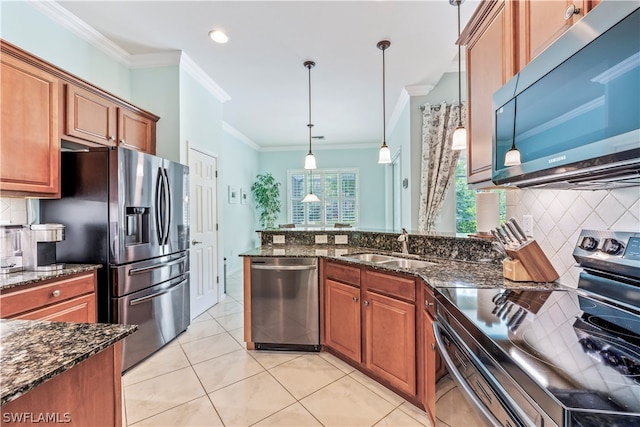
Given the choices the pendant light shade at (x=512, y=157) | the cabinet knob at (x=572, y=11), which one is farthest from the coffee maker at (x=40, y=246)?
the cabinet knob at (x=572, y=11)

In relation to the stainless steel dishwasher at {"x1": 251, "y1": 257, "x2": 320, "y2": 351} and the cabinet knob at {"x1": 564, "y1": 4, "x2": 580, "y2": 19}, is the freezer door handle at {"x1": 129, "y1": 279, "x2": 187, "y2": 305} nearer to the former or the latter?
the stainless steel dishwasher at {"x1": 251, "y1": 257, "x2": 320, "y2": 351}

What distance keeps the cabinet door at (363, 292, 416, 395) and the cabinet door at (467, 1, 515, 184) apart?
964 mm

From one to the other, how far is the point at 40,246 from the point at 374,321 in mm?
2383

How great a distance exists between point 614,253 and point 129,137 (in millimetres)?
3558

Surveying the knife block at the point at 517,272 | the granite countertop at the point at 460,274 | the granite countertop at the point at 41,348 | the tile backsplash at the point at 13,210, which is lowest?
the granite countertop at the point at 41,348

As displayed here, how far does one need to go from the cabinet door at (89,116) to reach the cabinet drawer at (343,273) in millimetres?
2239

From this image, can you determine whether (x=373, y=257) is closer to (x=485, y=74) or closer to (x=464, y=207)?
(x=485, y=74)

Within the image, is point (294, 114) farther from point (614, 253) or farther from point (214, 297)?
point (614, 253)

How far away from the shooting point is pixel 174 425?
167 cm

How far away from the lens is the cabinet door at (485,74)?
1.46m

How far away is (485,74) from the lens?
167 cm

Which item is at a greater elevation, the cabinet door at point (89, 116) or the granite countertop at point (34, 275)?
the cabinet door at point (89, 116)

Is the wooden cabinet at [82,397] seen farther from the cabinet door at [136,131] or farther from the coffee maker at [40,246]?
the cabinet door at [136,131]

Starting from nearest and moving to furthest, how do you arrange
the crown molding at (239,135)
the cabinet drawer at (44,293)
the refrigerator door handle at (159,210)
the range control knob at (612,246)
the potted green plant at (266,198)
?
the range control knob at (612,246)
the cabinet drawer at (44,293)
the refrigerator door handle at (159,210)
the crown molding at (239,135)
the potted green plant at (266,198)
